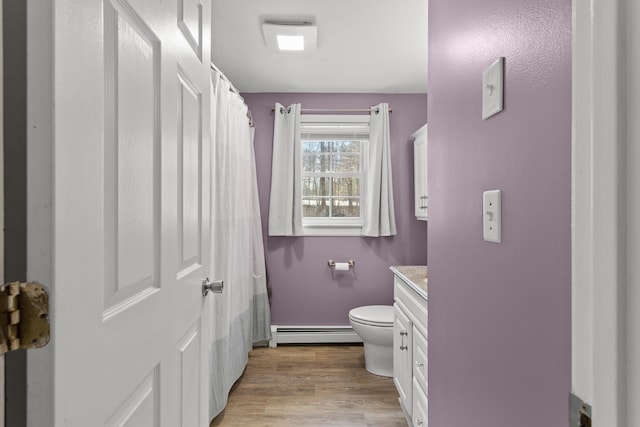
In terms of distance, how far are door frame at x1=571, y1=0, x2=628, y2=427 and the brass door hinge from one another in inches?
24.3

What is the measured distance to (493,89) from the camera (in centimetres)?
81

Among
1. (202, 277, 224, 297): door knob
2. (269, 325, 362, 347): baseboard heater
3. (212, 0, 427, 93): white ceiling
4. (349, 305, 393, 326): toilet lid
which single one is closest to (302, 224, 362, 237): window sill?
(349, 305, 393, 326): toilet lid

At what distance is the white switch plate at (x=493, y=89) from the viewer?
0.78 m

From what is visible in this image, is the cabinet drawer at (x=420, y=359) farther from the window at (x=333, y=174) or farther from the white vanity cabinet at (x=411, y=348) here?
the window at (x=333, y=174)

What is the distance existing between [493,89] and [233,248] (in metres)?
2.00

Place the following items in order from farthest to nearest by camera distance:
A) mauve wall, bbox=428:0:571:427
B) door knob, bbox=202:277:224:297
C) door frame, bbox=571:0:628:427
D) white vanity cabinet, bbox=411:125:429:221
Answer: white vanity cabinet, bbox=411:125:429:221
door knob, bbox=202:277:224:297
mauve wall, bbox=428:0:571:427
door frame, bbox=571:0:628:427

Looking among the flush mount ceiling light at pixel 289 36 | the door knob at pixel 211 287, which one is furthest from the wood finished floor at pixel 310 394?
the flush mount ceiling light at pixel 289 36

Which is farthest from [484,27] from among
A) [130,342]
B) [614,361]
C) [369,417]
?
[369,417]

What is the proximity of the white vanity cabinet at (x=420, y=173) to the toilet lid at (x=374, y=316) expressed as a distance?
33.2 inches

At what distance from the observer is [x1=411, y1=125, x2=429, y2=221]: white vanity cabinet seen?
9.58 feet

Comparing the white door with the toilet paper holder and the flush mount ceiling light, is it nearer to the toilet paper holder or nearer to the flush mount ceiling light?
the flush mount ceiling light

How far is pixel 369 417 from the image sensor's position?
208 cm

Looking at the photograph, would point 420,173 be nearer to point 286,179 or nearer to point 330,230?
point 330,230

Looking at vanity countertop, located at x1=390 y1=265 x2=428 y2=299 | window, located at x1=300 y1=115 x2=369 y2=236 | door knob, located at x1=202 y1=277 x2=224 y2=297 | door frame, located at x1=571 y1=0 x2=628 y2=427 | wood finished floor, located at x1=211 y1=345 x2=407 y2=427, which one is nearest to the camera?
door frame, located at x1=571 y1=0 x2=628 y2=427
